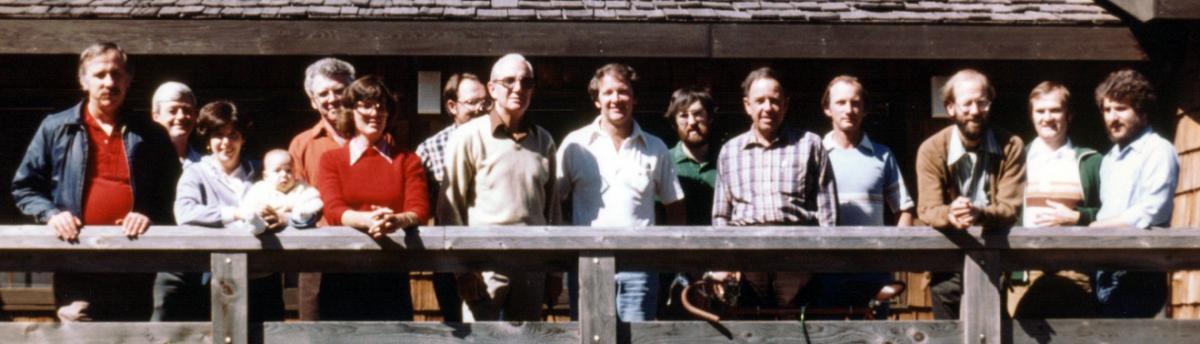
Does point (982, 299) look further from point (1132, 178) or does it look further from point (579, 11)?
point (579, 11)

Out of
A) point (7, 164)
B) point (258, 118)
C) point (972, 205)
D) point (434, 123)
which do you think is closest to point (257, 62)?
point (258, 118)

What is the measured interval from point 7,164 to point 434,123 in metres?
2.65

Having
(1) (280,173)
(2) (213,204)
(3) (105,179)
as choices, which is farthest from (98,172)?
(1) (280,173)

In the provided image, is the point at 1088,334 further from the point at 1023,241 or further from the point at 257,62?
the point at 257,62

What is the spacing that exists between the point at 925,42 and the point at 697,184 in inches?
110

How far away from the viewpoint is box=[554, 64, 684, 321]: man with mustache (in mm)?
5875

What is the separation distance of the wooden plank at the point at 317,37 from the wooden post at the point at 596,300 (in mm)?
3567

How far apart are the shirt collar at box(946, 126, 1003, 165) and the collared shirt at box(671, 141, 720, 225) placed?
123 centimetres

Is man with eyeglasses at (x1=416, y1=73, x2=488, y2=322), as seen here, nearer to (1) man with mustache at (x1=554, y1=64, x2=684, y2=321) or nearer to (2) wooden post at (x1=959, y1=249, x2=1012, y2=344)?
(1) man with mustache at (x1=554, y1=64, x2=684, y2=321)

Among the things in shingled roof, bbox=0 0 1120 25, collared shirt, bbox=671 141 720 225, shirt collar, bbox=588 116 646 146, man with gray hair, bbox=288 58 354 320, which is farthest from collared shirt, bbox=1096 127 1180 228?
shingled roof, bbox=0 0 1120 25

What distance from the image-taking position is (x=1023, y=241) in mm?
5109

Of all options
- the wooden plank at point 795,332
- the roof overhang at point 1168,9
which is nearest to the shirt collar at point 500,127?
the wooden plank at point 795,332

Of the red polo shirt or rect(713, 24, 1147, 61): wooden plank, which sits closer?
the red polo shirt

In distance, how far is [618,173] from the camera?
19.5 feet
